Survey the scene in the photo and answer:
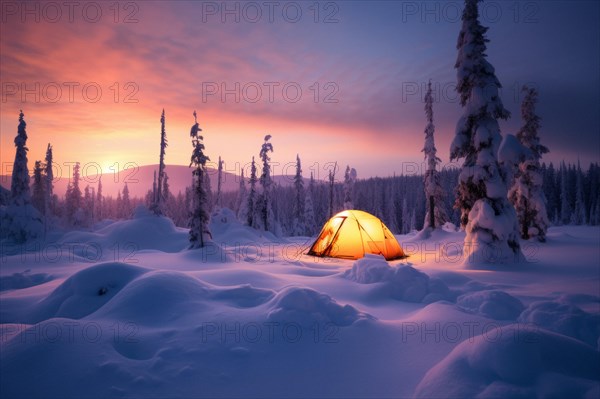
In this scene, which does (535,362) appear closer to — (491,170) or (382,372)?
(382,372)

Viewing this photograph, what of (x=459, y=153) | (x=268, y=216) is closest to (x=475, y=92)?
(x=459, y=153)

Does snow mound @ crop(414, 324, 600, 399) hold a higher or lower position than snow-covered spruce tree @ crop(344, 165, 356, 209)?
lower

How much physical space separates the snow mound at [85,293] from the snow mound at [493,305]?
7.48 m

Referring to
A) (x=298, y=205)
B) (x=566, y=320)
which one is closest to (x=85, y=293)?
(x=566, y=320)

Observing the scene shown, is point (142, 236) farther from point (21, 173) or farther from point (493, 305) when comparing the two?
point (493, 305)

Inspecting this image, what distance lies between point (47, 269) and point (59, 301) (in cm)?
735

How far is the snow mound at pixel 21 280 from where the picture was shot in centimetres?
932

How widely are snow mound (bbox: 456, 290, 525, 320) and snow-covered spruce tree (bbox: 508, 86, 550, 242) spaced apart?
18.3 m

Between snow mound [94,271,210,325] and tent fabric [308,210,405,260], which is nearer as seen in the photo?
snow mound [94,271,210,325]

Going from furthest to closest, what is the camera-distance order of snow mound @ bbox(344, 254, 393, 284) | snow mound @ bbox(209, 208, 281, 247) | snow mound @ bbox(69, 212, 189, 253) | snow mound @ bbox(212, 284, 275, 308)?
snow mound @ bbox(209, 208, 281, 247), snow mound @ bbox(69, 212, 189, 253), snow mound @ bbox(344, 254, 393, 284), snow mound @ bbox(212, 284, 275, 308)

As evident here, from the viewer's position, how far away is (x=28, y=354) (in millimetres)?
3385

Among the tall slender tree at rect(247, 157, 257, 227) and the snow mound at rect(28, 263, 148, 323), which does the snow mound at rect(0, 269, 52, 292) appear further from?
the tall slender tree at rect(247, 157, 257, 227)

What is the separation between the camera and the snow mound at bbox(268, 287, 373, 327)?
16.1 ft

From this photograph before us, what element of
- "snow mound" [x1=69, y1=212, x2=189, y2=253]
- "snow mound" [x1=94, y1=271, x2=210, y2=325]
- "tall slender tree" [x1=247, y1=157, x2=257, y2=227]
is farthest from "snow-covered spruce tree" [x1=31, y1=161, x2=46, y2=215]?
"snow mound" [x1=94, y1=271, x2=210, y2=325]
